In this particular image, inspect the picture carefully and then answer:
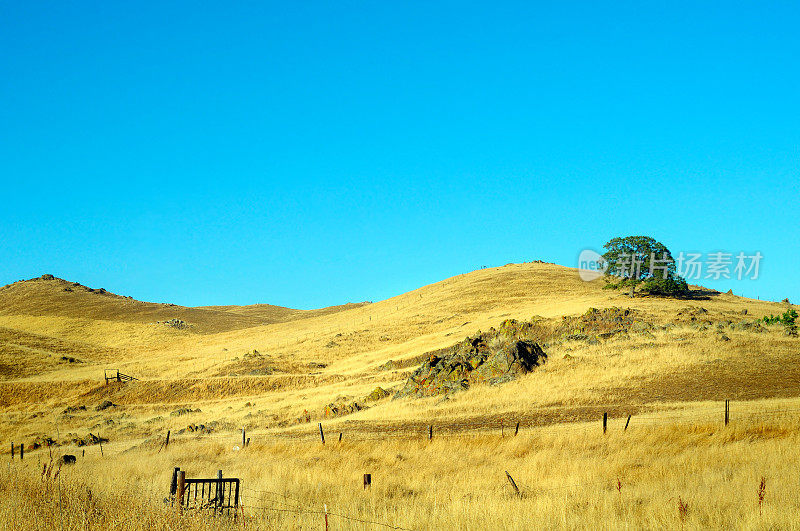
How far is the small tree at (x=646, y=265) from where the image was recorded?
2844 inches

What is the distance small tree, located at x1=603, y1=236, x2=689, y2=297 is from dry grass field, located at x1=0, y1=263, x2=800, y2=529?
12.4 ft

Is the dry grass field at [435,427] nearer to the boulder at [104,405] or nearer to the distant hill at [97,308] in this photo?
the boulder at [104,405]

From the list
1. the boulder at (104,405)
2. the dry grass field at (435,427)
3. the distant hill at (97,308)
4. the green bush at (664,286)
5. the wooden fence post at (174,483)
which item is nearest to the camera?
the dry grass field at (435,427)

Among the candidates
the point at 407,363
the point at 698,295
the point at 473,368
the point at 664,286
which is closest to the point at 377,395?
the point at 473,368

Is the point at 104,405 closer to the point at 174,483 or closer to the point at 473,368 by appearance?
the point at 473,368

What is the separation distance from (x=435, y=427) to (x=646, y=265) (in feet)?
185

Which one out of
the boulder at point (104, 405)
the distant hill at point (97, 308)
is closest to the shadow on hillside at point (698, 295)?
the boulder at point (104, 405)

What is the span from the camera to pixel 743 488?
11.9 metres

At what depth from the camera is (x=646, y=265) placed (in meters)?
73.2

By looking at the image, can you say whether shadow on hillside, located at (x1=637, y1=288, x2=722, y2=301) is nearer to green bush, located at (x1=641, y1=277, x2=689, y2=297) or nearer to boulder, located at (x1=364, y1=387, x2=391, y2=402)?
green bush, located at (x1=641, y1=277, x2=689, y2=297)

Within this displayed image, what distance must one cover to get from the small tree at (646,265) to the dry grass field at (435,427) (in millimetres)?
3782

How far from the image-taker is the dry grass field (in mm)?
11273

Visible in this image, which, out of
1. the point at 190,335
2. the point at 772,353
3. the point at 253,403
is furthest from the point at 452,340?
the point at 190,335

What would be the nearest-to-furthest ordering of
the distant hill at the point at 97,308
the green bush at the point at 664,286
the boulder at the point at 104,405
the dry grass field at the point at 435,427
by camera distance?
the dry grass field at the point at 435,427 < the boulder at the point at 104,405 < the green bush at the point at 664,286 < the distant hill at the point at 97,308
